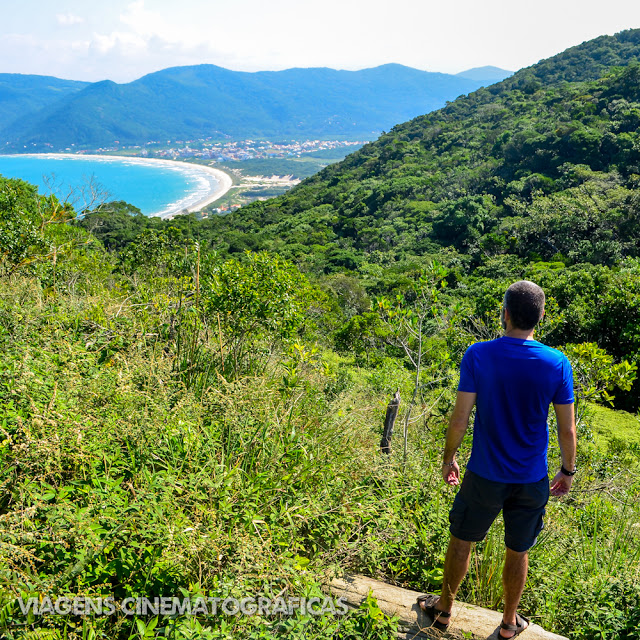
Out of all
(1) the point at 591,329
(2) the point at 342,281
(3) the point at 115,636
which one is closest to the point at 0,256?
(3) the point at 115,636

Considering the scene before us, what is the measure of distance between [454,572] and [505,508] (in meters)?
0.39

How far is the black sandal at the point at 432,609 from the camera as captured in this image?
2.13 metres

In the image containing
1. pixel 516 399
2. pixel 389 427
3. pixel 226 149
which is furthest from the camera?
pixel 226 149

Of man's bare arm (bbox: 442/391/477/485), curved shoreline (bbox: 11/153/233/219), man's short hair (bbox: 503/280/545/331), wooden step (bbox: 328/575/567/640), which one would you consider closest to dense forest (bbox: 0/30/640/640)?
wooden step (bbox: 328/575/567/640)

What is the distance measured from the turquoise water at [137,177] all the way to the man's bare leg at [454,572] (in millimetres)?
69530

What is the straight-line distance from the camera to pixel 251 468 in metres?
2.55

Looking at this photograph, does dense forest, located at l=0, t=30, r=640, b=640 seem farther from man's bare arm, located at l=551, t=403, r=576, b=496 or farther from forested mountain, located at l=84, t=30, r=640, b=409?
forested mountain, located at l=84, t=30, r=640, b=409

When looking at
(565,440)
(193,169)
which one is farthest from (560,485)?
(193,169)

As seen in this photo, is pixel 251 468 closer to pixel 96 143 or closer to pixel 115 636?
pixel 115 636

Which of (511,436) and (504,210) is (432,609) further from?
(504,210)

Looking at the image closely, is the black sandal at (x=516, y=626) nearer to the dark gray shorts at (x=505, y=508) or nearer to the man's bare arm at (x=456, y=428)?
the dark gray shorts at (x=505, y=508)

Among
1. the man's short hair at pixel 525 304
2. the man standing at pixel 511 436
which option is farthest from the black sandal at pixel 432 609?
the man's short hair at pixel 525 304

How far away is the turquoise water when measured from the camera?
78756 mm

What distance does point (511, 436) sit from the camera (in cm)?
200
